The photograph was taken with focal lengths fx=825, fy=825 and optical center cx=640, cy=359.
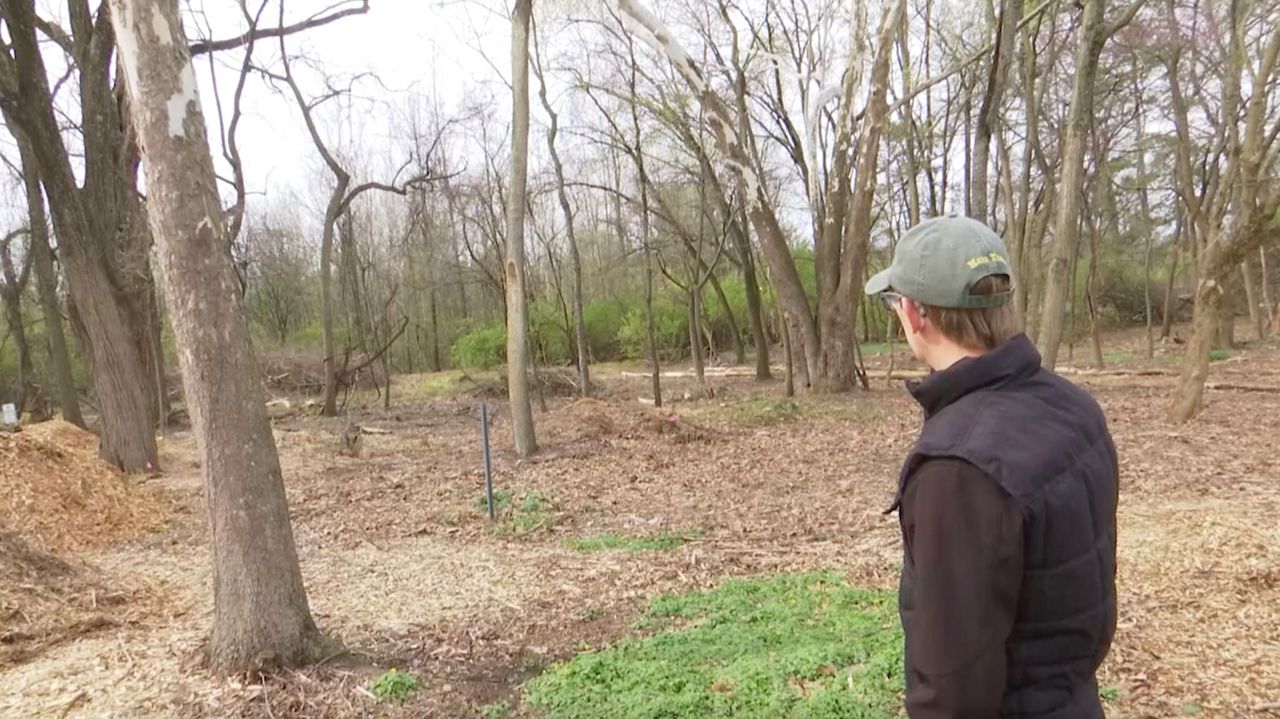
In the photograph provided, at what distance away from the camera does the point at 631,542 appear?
21.9 ft

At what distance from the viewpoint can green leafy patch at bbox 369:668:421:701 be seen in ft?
12.4

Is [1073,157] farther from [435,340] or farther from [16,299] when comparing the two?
[435,340]

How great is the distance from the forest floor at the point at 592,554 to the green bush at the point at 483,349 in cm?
1443

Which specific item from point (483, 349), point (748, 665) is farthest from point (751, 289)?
point (748, 665)

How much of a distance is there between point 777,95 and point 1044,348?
10726mm

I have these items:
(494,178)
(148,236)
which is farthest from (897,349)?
(148,236)

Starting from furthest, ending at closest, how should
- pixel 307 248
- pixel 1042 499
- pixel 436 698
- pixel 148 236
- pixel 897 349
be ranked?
pixel 307 248 < pixel 897 349 < pixel 148 236 < pixel 436 698 < pixel 1042 499

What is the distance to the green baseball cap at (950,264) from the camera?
149 cm

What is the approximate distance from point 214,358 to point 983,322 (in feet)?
11.5

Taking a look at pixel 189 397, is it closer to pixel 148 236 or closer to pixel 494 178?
pixel 148 236

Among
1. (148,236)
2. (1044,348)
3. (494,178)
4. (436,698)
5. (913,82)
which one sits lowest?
(436,698)

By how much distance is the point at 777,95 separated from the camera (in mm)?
19172

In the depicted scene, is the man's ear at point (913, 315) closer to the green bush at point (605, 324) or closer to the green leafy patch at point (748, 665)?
the green leafy patch at point (748, 665)

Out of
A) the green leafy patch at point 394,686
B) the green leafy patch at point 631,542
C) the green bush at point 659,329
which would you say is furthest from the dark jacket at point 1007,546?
the green bush at point 659,329
